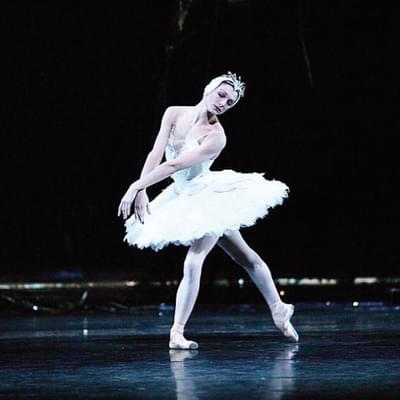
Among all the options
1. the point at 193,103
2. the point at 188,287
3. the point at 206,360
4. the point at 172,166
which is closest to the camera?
the point at 206,360

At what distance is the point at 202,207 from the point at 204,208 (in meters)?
0.01

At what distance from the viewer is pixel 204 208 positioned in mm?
3863

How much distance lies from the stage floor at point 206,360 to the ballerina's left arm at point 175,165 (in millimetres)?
571

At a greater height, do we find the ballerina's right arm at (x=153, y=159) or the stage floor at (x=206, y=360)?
the ballerina's right arm at (x=153, y=159)

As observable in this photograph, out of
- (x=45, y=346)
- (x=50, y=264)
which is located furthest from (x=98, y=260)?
(x=45, y=346)

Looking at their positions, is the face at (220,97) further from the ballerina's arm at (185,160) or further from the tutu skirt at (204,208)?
the tutu skirt at (204,208)

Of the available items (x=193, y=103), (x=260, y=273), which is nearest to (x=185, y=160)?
(x=260, y=273)

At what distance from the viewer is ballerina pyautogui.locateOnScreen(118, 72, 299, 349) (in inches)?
150

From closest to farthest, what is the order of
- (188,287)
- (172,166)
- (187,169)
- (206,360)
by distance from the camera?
(206,360), (172,166), (188,287), (187,169)

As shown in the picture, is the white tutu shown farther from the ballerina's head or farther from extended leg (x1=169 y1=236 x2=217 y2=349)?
the ballerina's head

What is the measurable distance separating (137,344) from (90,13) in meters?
3.98

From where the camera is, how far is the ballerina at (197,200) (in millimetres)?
3801

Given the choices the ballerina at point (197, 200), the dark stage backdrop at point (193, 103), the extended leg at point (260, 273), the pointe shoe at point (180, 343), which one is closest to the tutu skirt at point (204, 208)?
the ballerina at point (197, 200)

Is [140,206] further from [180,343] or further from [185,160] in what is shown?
[180,343]
